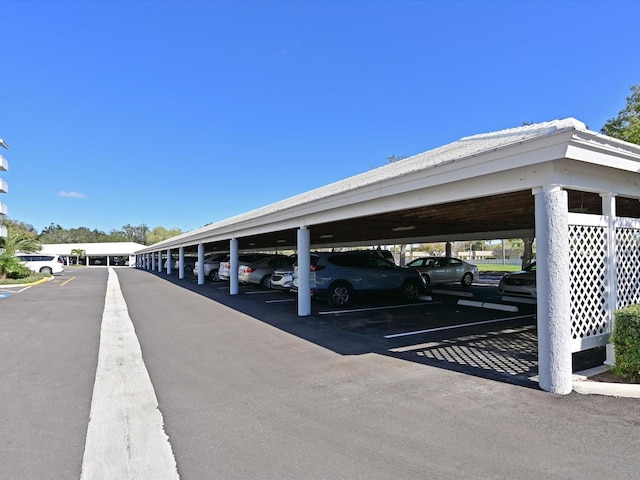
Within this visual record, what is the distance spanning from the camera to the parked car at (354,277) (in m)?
11.6

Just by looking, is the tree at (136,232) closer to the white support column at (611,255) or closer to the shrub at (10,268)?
the shrub at (10,268)

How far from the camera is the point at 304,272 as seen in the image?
415 inches

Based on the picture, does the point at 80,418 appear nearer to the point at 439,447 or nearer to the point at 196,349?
the point at 196,349

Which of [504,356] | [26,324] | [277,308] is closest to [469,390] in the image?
[504,356]

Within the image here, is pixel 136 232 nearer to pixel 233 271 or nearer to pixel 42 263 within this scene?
pixel 42 263

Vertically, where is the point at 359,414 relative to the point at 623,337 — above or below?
below

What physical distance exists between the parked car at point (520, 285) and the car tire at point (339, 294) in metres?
5.23

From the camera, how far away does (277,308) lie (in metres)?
12.1

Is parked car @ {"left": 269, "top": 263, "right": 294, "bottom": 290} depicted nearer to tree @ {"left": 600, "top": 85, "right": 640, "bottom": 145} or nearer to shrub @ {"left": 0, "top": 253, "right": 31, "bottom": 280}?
tree @ {"left": 600, "top": 85, "right": 640, "bottom": 145}

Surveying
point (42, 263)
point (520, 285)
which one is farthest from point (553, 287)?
point (42, 263)

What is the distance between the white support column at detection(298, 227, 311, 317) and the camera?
1046 cm

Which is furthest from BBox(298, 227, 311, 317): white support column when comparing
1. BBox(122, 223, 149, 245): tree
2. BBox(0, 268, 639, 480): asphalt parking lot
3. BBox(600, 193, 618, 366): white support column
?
BBox(122, 223, 149, 245): tree

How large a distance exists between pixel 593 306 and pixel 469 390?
90.8 inches

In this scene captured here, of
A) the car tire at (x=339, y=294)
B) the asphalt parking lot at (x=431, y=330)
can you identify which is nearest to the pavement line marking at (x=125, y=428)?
the asphalt parking lot at (x=431, y=330)
